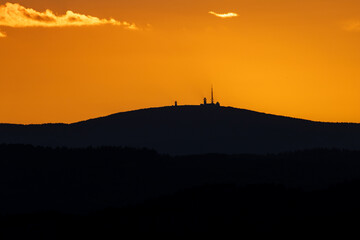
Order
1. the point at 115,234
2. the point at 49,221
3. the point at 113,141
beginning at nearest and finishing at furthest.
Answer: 1. the point at 115,234
2. the point at 49,221
3. the point at 113,141

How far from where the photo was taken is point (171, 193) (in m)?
104

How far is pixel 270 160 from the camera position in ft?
416

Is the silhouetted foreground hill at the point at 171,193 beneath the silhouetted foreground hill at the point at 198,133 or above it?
beneath

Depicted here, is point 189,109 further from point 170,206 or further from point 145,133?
point 170,206

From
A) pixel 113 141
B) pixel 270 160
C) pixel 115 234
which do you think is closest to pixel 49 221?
pixel 115 234

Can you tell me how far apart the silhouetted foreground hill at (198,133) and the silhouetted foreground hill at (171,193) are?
25.2 m

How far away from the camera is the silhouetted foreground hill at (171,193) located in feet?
239

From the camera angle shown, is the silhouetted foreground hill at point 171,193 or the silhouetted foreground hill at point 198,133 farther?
the silhouetted foreground hill at point 198,133

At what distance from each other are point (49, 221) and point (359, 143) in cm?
9476

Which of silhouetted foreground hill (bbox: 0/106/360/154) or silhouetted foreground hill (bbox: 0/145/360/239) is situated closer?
silhouetted foreground hill (bbox: 0/145/360/239)

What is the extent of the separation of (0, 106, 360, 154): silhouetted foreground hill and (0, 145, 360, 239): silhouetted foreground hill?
2515 centimetres

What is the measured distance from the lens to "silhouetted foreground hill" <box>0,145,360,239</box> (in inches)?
2864

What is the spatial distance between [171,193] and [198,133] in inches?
2373

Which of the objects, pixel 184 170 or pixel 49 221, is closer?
pixel 49 221
